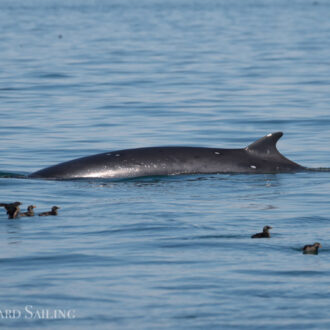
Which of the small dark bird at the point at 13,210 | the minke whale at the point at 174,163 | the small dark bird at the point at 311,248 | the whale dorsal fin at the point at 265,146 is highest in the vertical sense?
the whale dorsal fin at the point at 265,146

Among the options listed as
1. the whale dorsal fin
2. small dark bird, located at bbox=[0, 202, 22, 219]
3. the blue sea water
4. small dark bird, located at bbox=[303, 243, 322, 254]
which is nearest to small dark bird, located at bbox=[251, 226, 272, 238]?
the blue sea water

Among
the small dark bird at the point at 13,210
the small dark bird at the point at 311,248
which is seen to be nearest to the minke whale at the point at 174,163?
the small dark bird at the point at 13,210

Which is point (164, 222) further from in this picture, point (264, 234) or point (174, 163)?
point (174, 163)

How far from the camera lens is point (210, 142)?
21.3 m

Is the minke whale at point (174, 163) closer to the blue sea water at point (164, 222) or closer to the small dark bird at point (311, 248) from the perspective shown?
the blue sea water at point (164, 222)

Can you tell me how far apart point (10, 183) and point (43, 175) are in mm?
545

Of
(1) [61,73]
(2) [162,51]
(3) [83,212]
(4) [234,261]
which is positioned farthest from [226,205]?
(2) [162,51]

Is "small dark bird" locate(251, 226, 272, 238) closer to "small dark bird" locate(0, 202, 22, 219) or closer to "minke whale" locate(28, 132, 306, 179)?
"small dark bird" locate(0, 202, 22, 219)

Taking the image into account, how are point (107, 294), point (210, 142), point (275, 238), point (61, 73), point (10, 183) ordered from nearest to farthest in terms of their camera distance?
point (107, 294) < point (275, 238) < point (10, 183) < point (210, 142) < point (61, 73)

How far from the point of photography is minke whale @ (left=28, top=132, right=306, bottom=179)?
51.8 ft

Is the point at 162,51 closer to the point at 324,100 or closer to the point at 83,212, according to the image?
the point at 324,100

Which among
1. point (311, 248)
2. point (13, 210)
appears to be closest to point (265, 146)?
point (13, 210)

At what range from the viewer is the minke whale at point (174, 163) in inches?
621

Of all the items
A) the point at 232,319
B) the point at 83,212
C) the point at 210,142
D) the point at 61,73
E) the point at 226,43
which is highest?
the point at 226,43
